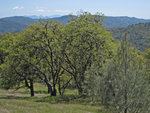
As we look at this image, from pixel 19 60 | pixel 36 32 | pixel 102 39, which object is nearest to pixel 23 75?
pixel 19 60

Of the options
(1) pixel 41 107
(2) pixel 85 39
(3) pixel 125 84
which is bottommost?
(1) pixel 41 107

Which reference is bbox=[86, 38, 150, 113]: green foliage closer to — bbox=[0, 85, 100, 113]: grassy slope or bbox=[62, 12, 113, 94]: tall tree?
bbox=[0, 85, 100, 113]: grassy slope

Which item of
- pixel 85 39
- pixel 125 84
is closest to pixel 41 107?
pixel 125 84

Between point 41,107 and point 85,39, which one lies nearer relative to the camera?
point 41,107

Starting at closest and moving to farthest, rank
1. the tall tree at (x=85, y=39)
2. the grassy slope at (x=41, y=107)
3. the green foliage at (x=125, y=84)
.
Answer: the green foliage at (x=125, y=84) → the grassy slope at (x=41, y=107) → the tall tree at (x=85, y=39)

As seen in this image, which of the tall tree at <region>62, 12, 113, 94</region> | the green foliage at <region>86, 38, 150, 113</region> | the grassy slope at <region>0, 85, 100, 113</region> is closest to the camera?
the green foliage at <region>86, 38, 150, 113</region>

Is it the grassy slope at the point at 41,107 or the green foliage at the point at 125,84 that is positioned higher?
the green foliage at the point at 125,84

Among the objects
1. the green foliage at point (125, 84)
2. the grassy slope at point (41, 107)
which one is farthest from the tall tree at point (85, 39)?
the green foliage at point (125, 84)

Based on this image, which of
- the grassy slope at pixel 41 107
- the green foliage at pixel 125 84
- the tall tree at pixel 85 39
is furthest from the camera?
the tall tree at pixel 85 39

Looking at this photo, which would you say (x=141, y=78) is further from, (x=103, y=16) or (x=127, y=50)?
(x=103, y=16)

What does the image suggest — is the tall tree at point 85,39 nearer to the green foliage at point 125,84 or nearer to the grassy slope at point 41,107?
the grassy slope at point 41,107

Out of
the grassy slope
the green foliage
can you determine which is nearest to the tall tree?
the grassy slope

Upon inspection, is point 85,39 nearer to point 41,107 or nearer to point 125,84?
point 41,107

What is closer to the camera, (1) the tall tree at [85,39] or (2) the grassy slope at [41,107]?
(2) the grassy slope at [41,107]
